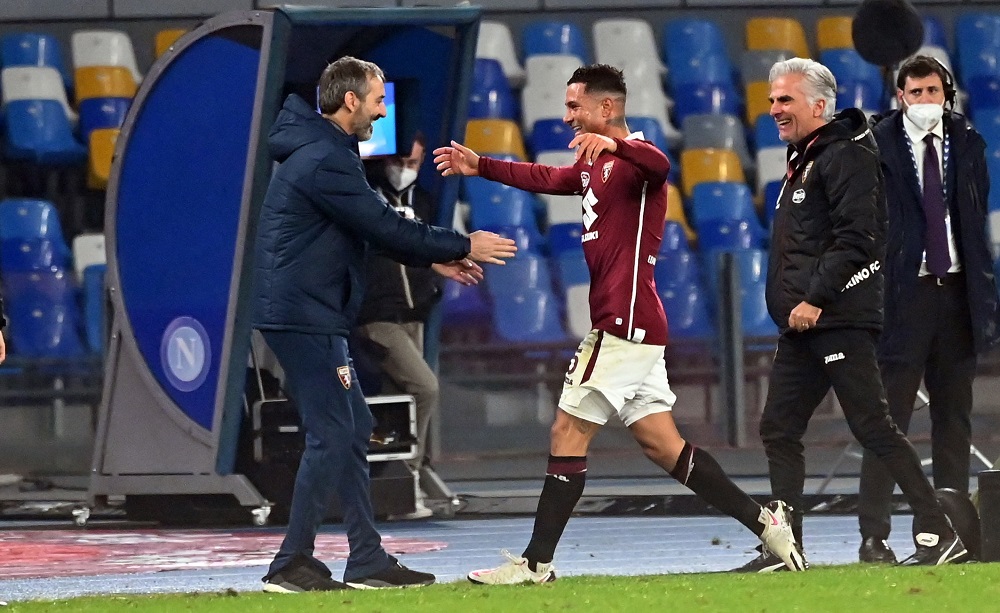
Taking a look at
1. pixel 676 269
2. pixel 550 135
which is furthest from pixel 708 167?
pixel 676 269

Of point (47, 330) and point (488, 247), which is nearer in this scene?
point (488, 247)

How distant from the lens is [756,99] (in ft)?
54.1

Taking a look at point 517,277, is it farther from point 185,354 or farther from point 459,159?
point 459,159

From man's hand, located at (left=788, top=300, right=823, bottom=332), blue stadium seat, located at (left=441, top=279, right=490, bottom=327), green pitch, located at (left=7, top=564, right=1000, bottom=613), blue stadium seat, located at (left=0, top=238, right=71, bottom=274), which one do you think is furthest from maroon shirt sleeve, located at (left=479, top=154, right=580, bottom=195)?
blue stadium seat, located at (left=0, top=238, right=71, bottom=274)

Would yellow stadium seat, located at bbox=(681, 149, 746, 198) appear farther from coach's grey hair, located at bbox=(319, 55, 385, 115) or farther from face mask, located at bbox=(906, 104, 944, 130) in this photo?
coach's grey hair, located at bbox=(319, 55, 385, 115)

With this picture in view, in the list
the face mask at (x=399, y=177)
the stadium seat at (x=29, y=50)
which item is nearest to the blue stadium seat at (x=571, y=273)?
the face mask at (x=399, y=177)

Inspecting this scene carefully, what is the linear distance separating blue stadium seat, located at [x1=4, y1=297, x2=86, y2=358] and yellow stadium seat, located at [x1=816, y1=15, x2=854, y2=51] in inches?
339

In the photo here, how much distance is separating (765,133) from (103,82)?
6.06 meters

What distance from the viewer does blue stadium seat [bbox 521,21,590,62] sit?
16.5m

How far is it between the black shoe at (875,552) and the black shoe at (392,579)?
72.4 inches

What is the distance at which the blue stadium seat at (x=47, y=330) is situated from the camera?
1111 centimetres

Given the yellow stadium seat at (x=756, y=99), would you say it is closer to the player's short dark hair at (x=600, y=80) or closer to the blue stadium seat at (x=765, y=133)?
the blue stadium seat at (x=765, y=133)

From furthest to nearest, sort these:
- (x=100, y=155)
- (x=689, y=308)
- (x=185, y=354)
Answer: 1. (x=100, y=155)
2. (x=689, y=308)
3. (x=185, y=354)

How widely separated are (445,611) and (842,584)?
1.33 metres
